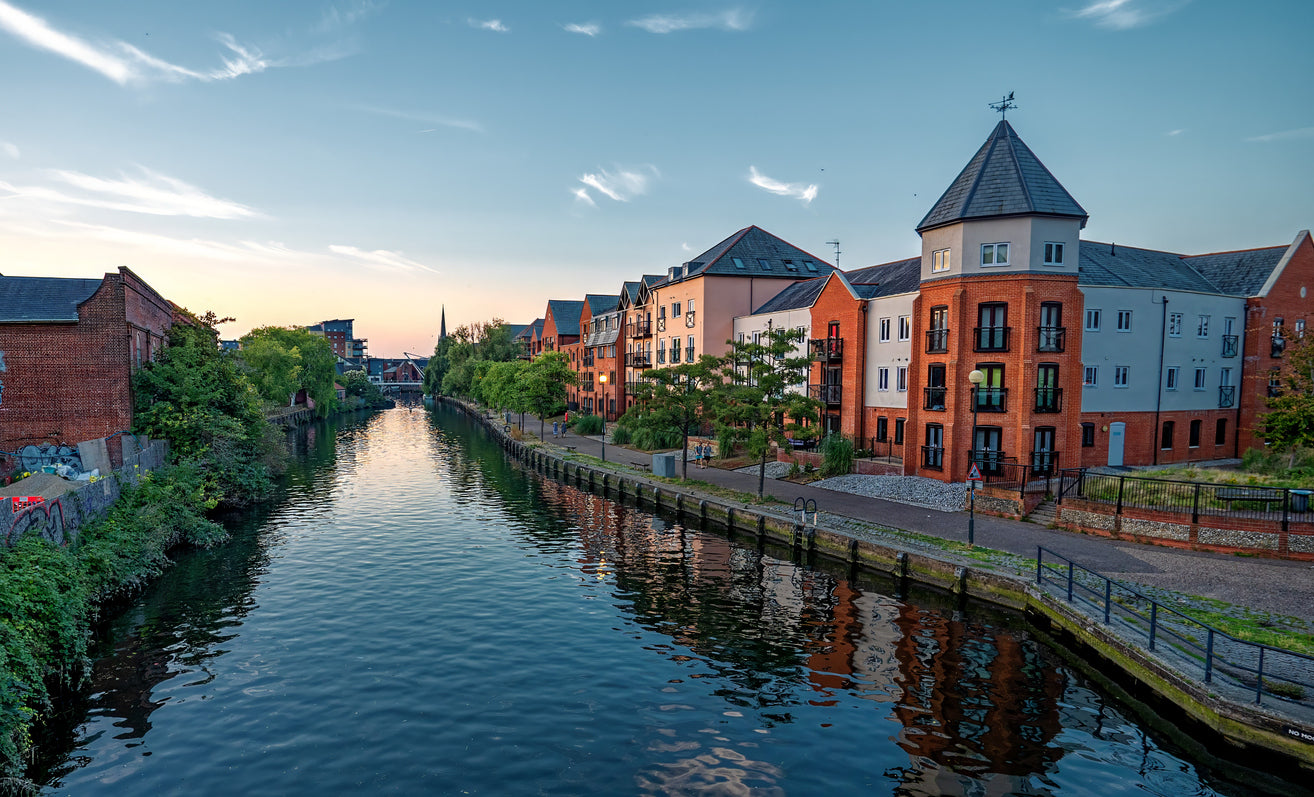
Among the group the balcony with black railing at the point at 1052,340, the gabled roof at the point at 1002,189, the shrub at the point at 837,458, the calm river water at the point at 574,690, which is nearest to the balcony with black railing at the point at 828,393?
the shrub at the point at 837,458

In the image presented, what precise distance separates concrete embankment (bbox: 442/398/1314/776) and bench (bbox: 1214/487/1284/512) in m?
8.28

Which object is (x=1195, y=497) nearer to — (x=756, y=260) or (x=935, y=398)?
(x=935, y=398)

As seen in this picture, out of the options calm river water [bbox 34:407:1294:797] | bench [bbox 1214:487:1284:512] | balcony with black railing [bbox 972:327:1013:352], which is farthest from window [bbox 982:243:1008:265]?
calm river water [bbox 34:407:1294:797]

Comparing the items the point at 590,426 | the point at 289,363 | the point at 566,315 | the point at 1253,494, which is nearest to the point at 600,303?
the point at 566,315

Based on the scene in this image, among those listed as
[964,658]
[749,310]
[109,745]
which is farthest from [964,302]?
[109,745]

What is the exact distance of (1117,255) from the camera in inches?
1490

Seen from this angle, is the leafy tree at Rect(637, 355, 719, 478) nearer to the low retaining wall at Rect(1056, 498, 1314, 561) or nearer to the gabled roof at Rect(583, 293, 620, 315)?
the low retaining wall at Rect(1056, 498, 1314, 561)

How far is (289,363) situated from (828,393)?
6610cm

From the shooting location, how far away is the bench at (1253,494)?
70.0 ft

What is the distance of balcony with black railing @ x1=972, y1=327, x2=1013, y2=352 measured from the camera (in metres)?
31.2

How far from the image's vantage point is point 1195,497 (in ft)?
71.6

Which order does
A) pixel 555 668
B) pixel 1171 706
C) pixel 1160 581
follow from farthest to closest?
pixel 1160 581
pixel 555 668
pixel 1171 706

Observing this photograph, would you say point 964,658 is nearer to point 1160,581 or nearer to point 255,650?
point 1160,581

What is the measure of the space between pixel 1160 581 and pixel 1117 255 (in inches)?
1005
